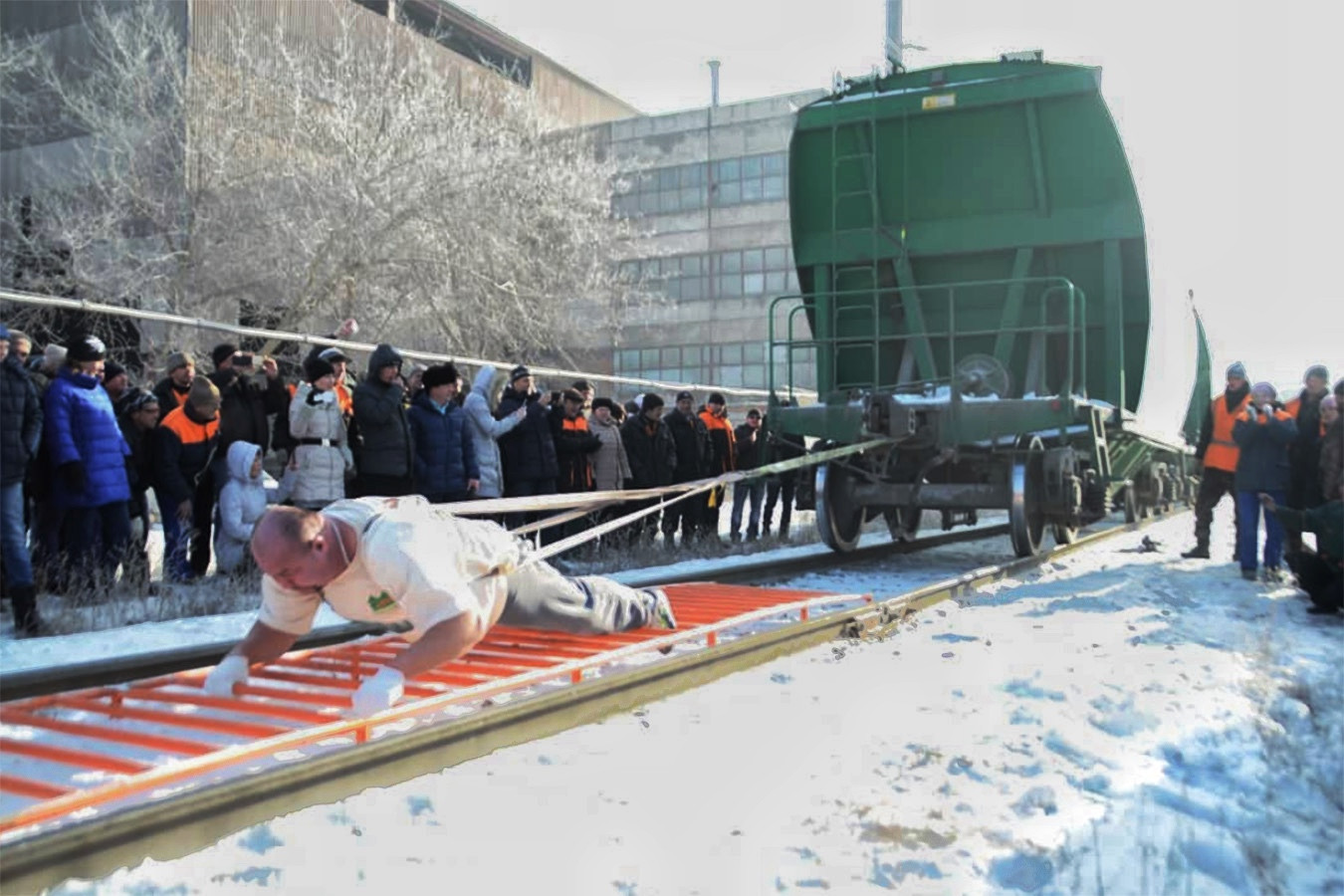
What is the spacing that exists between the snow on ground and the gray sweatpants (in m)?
0.56

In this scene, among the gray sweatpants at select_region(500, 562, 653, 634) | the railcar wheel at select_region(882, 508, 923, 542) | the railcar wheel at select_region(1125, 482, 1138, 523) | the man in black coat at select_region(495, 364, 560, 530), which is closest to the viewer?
the gray sweatpants at select_region(500, 562, 653, 634)

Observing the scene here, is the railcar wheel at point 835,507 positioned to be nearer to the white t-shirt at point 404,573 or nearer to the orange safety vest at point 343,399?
the orange safety vest at point 343,399

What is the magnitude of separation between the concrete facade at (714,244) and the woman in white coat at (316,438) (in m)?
27.0

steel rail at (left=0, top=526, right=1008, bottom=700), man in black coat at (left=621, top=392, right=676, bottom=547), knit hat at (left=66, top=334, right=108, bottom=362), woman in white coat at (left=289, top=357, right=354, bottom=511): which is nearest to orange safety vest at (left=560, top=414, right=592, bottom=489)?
man in black coat at (left=621, top=392, right=676, bottom=547)

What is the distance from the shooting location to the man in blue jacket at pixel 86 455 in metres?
6.35

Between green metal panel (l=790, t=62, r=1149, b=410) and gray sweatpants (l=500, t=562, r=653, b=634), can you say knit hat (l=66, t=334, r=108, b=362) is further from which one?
green metal panel (l=790, t=62, r=1149, b=410)

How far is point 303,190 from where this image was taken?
61.6 feet

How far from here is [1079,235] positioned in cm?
862

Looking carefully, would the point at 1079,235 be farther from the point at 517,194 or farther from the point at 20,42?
the point at 20,42

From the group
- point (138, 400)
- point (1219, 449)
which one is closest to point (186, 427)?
point (138, 400)

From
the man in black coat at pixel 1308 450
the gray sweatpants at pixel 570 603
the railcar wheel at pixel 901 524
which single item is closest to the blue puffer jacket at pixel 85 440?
the gray sweatpants at pixel 570 603

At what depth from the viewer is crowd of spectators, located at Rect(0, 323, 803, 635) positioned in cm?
635

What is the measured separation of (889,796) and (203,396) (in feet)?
19.3

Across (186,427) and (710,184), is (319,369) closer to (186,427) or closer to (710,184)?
(186,427)
